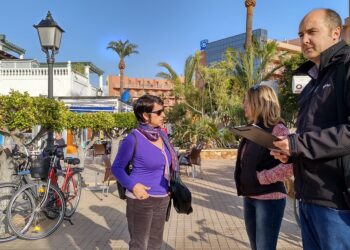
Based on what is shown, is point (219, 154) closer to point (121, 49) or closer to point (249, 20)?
point (249, 20)

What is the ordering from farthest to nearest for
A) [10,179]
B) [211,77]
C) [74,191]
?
1. [211,77]
2. [74,191]
3. [10,179]

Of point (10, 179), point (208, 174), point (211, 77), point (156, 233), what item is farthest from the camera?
point (211, 77)

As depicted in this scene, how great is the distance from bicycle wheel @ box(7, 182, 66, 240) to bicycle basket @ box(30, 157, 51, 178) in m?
0.18

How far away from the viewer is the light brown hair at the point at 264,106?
10.1 feet

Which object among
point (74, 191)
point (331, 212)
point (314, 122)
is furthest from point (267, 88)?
point (74, 191)

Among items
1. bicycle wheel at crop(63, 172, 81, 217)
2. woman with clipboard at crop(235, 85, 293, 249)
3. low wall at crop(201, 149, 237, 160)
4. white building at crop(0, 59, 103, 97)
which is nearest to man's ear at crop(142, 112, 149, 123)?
woman with clipboard at crop(235, 85, 293, 249)

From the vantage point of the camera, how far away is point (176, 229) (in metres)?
6.08

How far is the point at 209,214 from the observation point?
7.19 m

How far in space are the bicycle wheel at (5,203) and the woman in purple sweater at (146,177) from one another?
2.79 meters

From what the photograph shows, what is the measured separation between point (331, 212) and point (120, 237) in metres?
4.13

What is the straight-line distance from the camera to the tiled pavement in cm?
529

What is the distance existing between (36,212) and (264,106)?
389 centimetres

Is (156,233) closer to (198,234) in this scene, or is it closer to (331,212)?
(331,212)

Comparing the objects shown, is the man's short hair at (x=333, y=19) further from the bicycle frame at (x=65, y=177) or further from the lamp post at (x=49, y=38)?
the lamp post at (x=49, y=38)
